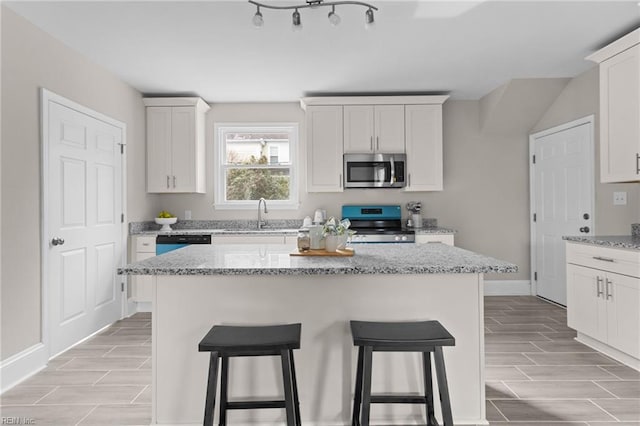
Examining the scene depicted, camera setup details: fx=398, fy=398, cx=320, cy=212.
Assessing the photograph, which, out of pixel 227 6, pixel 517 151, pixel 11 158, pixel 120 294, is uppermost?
pixel 227 6

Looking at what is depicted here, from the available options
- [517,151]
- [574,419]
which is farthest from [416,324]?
[517,151]

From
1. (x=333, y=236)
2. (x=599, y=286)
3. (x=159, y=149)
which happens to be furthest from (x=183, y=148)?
(x=599, y=286)

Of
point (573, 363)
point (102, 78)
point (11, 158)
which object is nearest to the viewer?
point (11, 158)

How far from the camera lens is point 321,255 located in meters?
2.27

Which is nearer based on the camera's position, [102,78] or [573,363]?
[573,363]

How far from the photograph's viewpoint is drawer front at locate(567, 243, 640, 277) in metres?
2.74

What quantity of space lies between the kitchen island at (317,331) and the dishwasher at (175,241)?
2.35 metres

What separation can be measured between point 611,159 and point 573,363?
5.28 ft

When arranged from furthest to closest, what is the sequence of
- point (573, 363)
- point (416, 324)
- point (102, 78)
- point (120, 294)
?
point (120, 294), point (102, 78), point (573, 363), point (416, 324)

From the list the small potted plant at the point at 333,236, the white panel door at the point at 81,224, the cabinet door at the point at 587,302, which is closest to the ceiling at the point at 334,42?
the white panel door at the point at 81,224

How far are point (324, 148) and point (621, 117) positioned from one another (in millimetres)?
2794

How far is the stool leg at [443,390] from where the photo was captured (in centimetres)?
167

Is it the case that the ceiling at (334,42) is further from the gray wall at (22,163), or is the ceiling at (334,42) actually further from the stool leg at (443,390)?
the stool leg at (443,390)

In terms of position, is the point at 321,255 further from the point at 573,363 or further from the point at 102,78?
the point at 102,78
